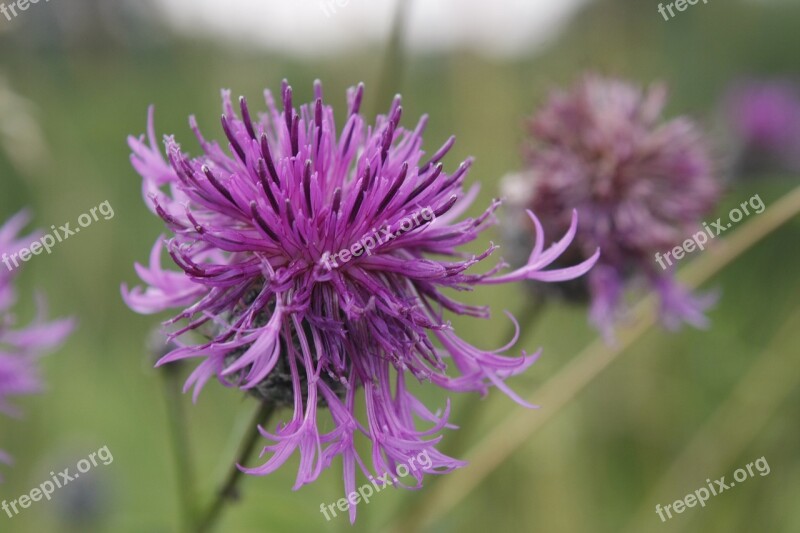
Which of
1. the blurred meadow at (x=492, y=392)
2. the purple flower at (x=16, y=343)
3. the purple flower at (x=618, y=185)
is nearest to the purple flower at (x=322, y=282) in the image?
the purple flower at (x=16, y=343)

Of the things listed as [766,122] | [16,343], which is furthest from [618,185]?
[766,122]

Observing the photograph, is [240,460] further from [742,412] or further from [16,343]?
[742,412]

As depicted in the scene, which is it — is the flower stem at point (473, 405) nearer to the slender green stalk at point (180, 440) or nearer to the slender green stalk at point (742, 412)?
the slender green stalk at point (180, 440)

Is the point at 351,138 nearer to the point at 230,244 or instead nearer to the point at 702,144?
the point at 230,244

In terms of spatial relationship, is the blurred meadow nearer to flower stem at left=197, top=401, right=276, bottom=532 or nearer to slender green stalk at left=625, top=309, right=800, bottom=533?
slender green stalk at left=625, top=309, right=800, bottom=533

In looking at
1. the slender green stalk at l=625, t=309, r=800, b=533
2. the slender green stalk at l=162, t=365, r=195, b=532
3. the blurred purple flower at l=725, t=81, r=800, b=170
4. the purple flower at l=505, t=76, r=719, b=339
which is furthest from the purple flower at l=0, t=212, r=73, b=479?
the blurred purple flower at l=725, t=81, r=800, b=170

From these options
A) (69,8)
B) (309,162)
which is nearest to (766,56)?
(69,8)
